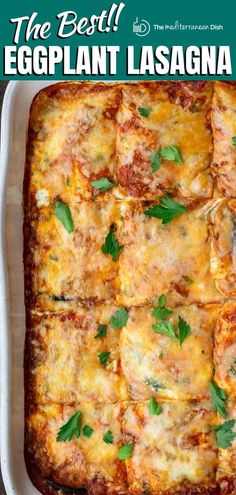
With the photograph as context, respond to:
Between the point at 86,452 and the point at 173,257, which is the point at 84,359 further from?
the point at 173,257

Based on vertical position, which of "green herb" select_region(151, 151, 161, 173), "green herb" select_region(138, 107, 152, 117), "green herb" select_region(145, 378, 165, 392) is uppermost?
"green herb" select_region(138, 107, 152, 117)

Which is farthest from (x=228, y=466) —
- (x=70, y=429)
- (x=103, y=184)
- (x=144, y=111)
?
(x=144, y=111)

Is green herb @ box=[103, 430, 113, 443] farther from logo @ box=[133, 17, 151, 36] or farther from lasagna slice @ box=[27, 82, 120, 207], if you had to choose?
logo @ box=[133, 17, 151, 36]

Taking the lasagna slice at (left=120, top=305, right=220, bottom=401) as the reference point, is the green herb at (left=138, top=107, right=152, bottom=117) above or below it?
above

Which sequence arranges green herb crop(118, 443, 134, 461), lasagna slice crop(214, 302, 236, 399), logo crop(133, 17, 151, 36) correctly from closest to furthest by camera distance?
lasagna slice crop(214, 302, 236, 399) → green herb crop(118, 443, 134, 461) → logo crop(133, 17, 151, 36)

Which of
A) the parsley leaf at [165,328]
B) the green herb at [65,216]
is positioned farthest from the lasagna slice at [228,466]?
the green herb at [65,216]

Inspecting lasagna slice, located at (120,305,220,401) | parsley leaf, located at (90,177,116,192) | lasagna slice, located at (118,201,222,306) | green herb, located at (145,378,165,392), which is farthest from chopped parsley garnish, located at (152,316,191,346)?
parsley leaf, located at (90,177,116,192)

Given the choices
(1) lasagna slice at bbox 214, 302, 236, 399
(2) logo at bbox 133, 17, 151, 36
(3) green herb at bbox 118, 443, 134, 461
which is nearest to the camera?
(1) lasagna slice at bbox 214, 302, 236, 399

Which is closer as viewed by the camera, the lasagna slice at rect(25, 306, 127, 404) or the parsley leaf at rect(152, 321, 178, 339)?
the parsley leaf at rect(152, 321, 178, 339)

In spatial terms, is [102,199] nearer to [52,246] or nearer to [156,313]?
[52,246]
